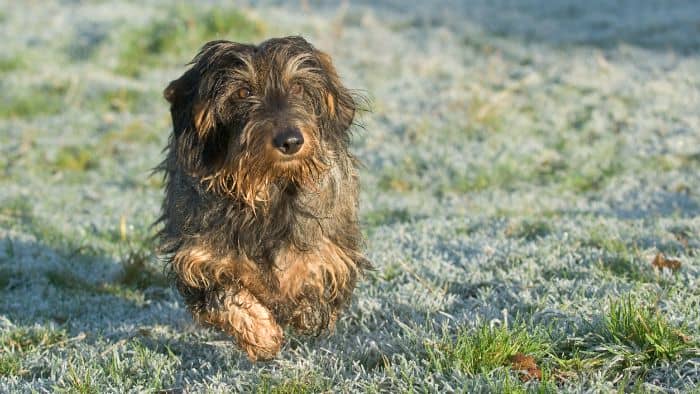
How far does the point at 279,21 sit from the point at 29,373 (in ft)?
44.5

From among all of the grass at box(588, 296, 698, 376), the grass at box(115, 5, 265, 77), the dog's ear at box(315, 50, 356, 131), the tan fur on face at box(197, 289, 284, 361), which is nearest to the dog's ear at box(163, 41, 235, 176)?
the dog's ear at box(315, 50, 356, 131)

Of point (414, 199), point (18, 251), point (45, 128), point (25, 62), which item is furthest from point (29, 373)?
point (25, 62)

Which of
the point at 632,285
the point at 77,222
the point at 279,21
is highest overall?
the point at 279,21

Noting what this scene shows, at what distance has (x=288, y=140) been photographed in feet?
13.0

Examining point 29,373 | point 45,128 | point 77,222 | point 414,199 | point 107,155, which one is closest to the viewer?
point 29,373

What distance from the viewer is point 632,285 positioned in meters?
5.09

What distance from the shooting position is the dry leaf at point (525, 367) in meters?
3.89

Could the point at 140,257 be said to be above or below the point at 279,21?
below

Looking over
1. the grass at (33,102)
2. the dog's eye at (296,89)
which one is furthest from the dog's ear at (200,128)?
the grass at (33,102)

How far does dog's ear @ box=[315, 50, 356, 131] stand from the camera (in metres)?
4.55

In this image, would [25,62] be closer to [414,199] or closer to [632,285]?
[414,199]

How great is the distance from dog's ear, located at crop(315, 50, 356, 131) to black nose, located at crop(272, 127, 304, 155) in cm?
59

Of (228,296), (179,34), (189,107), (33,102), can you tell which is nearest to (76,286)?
(228,296)

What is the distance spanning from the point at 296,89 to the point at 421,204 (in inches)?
184
